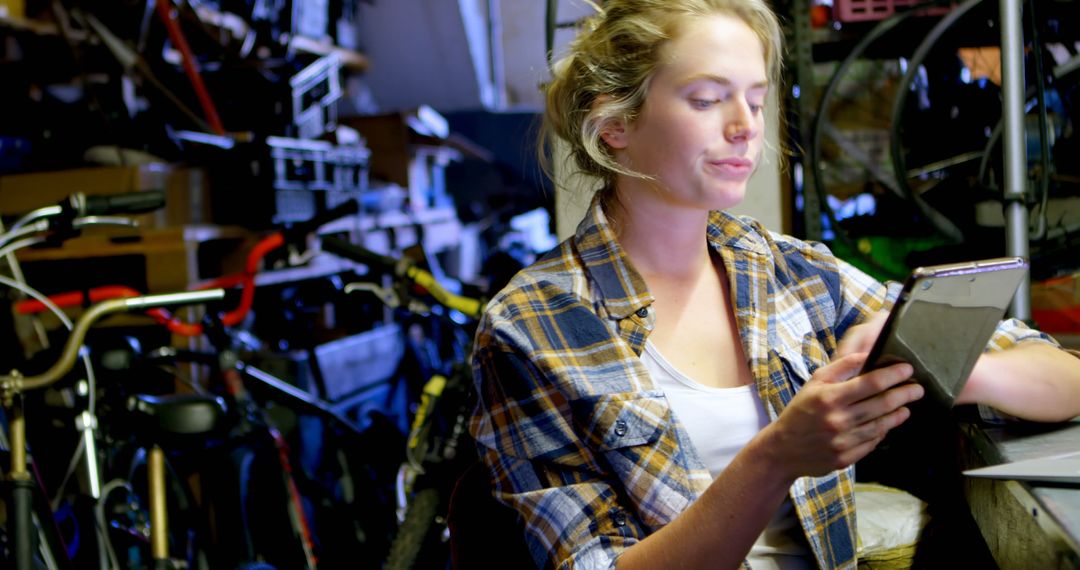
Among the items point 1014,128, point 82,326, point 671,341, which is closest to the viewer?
point 671,341

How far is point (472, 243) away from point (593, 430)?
3.67 metres

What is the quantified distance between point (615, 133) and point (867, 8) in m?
0.97

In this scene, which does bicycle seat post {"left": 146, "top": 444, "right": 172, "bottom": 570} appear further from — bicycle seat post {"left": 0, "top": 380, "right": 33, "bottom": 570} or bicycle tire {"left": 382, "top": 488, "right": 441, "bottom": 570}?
bicycle tire {"left": 382, "top": 488, "right": 441, "bottom": 570}

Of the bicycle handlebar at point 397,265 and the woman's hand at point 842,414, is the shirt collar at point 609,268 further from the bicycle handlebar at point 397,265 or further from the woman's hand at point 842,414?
the bicycle handlebar at point 397,265

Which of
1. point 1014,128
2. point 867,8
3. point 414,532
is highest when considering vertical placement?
point 867,8

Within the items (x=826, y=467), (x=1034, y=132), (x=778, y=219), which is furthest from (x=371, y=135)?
(x=826, y=467)

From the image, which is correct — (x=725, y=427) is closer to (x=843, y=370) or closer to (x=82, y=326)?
(x=843, y=370)

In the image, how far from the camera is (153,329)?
105 inches

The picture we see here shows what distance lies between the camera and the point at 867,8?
1.95 metres

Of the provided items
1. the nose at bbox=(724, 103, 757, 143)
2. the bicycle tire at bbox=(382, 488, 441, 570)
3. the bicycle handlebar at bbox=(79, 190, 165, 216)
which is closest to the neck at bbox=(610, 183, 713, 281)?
the nose at bbox=(724, 103, 757, 143)

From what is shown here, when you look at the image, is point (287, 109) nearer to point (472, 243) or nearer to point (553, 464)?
point (472, 243)

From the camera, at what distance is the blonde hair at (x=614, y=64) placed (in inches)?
46.9

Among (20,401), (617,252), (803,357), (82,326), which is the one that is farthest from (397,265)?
(803,357)

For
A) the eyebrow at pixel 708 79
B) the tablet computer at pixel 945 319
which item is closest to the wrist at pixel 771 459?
the tablet computer at pixel 945 319
